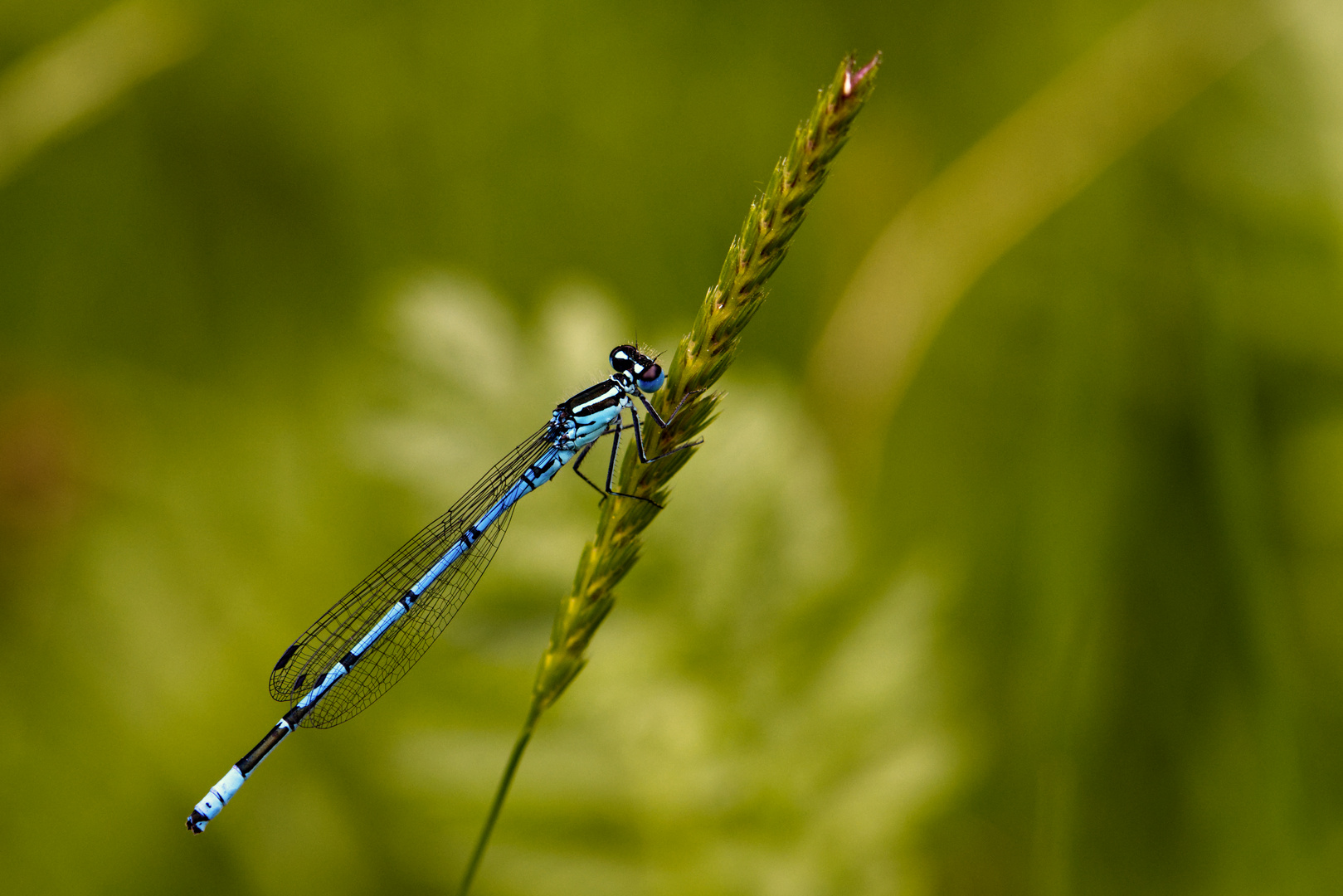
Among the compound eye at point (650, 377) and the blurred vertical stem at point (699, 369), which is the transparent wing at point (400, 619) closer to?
the compound eye at point (650, 377)

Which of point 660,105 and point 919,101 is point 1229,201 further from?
point 660,105

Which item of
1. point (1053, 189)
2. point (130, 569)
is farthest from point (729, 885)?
point (1053, 189)

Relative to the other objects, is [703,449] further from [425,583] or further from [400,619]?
[400,619]

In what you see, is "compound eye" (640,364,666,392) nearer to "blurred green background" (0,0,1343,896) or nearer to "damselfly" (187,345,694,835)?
"damselfly" (187,345,694,835)

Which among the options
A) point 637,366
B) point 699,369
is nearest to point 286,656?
point 637,366

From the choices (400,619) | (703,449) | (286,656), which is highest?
(703,449)

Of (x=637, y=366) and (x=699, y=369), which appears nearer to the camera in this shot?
(x=699, y=369)

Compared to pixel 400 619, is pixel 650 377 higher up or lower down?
higher up
